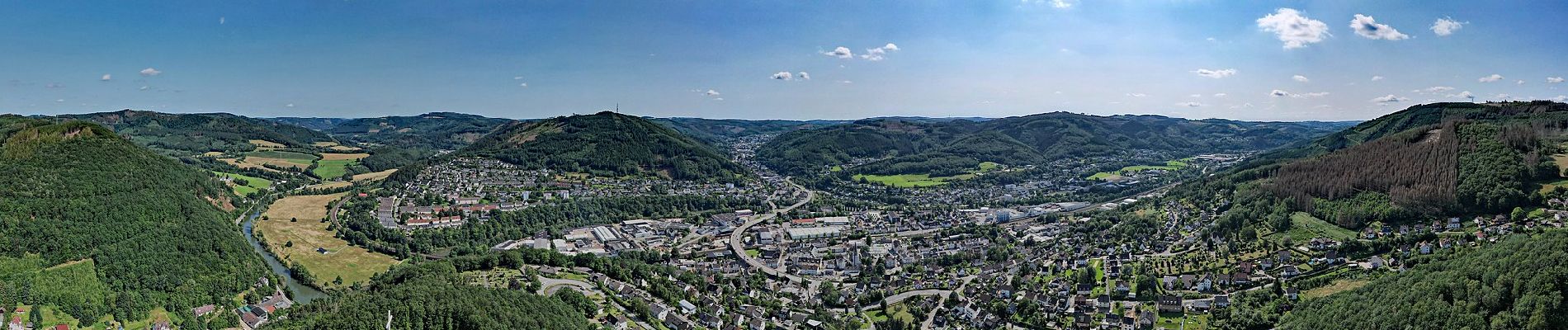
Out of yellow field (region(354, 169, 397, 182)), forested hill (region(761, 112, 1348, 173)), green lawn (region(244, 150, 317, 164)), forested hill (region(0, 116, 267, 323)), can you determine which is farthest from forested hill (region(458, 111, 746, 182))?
forested hill (region(0, 116, 267, 323))

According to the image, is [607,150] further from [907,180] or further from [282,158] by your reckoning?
[282,158]

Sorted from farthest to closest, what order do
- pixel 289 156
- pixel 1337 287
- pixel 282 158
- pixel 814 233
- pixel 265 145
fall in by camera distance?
pixel 265 145
pixel 289 156
pixel 282 158
pixel 814 233
pixel 1337 287

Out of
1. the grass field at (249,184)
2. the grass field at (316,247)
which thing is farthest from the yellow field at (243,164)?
the grass field at (316,247)

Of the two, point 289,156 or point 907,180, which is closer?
A: point 907,180

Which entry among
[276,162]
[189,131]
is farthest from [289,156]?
[189,131]

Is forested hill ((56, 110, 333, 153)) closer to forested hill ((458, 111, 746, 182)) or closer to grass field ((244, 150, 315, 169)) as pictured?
grass field ((244, 150, 315, 169))

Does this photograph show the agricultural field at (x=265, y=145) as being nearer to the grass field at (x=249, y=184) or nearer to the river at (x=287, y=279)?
the grass field at (x=249, y=184)
